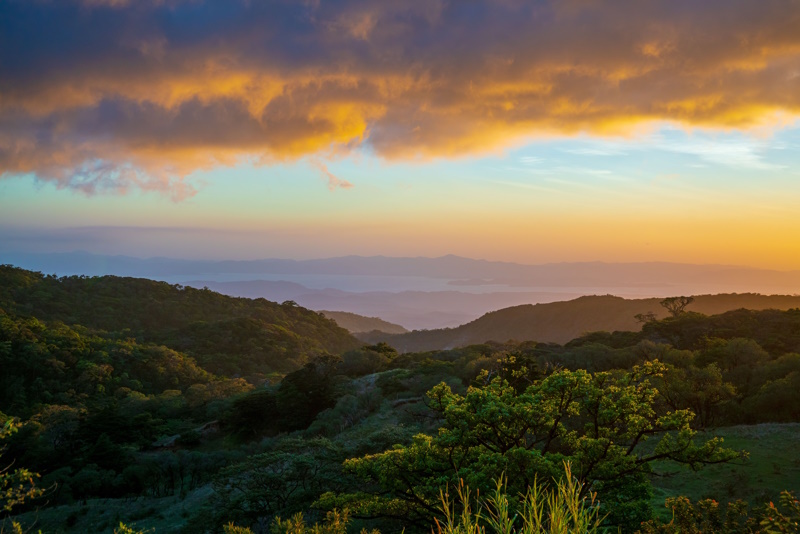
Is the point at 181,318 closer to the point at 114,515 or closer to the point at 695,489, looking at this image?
the point at 114,515

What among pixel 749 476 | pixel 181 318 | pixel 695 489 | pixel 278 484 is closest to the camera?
pixel 695 489

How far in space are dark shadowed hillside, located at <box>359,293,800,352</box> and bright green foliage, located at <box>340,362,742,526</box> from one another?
352ft

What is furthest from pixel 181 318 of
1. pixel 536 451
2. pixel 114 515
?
pixel 536 451

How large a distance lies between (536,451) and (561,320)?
413 ft

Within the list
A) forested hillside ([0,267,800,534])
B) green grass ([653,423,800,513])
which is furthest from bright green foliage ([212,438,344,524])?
green grass ([653,423,800,513])

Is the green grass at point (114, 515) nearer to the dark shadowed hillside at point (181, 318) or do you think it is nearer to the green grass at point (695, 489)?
the green grass at point (695, 489)

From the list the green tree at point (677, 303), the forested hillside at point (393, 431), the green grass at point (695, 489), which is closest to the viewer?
the forested hillside at point (393, 431)

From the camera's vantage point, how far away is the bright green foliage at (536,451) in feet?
39.5

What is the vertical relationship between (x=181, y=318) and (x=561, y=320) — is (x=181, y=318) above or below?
below

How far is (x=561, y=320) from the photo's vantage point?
132 metres

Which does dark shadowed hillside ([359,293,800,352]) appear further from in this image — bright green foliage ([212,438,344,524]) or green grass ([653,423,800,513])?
bright green foliage ([212,438,344,524])

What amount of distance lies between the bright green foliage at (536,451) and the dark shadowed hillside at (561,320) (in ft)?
352

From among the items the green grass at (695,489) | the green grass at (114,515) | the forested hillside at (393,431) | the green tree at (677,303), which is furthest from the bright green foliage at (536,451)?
the green tree at (677,303)

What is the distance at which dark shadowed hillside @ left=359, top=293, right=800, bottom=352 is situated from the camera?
117 meters
